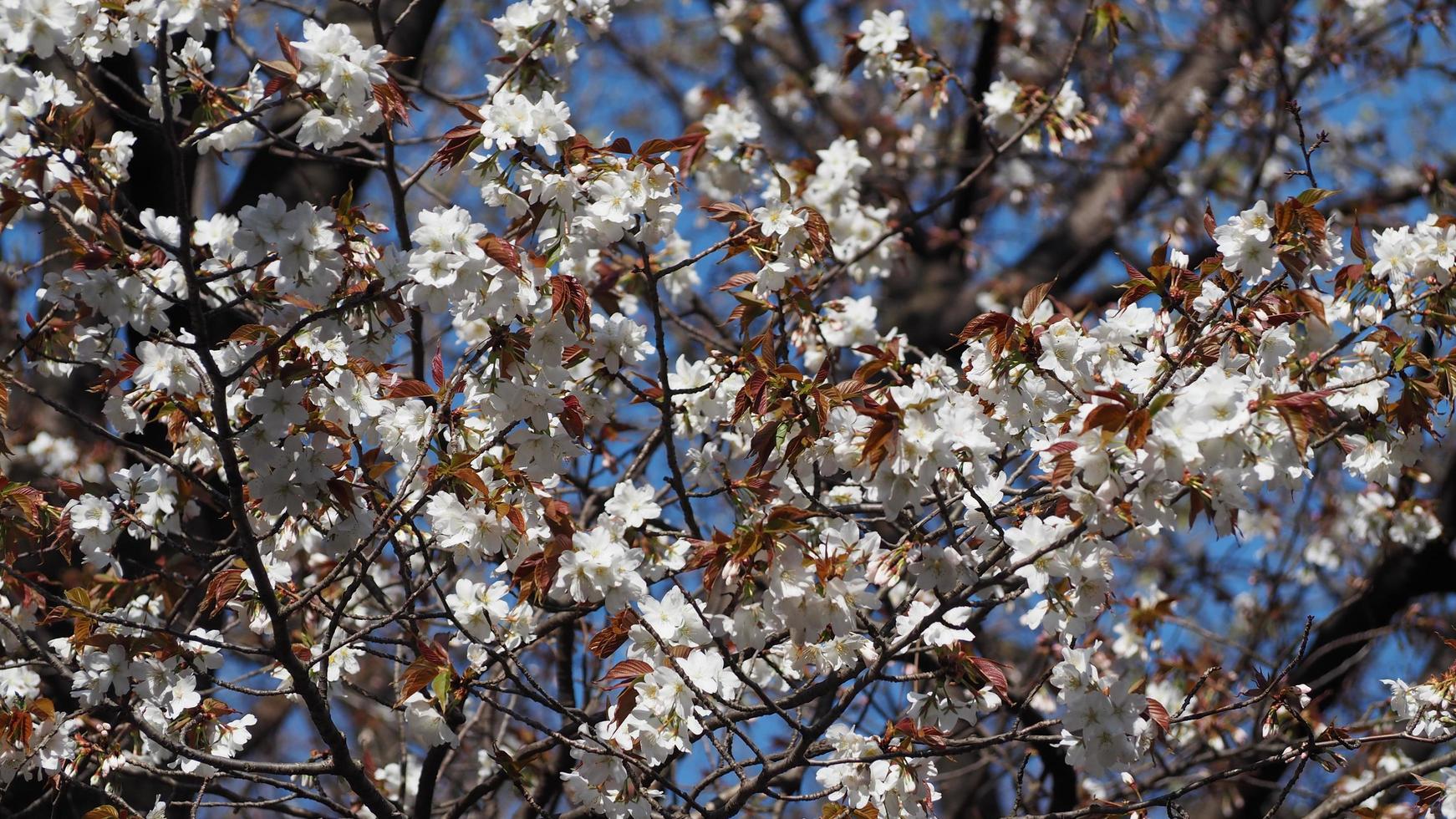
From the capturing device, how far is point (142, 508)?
232 centimetres

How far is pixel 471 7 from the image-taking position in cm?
730

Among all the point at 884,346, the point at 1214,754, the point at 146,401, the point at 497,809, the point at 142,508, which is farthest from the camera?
the point at 497,809

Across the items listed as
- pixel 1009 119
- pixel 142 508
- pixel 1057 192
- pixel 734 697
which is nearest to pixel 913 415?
pixel 734 697

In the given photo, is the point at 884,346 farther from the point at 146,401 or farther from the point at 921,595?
the point at 146,401

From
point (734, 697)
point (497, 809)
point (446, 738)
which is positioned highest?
point (497, 809)

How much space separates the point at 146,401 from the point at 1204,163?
18.1 feet

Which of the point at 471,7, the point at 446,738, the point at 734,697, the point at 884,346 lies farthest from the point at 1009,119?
the point at 471,7

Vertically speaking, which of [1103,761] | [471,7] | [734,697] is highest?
[471,7]

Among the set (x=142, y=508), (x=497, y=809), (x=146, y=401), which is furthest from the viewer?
(x=497, y=809)

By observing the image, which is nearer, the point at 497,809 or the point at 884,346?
the point at 884,346

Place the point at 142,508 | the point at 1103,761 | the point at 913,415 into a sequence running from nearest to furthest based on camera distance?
1. the point at 913,415
2. the point at 1103,761
3. the point at 142,508

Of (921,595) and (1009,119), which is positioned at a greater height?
(1009,119)

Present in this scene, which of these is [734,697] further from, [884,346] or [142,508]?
[142,508]

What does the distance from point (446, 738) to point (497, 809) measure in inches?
63.3
